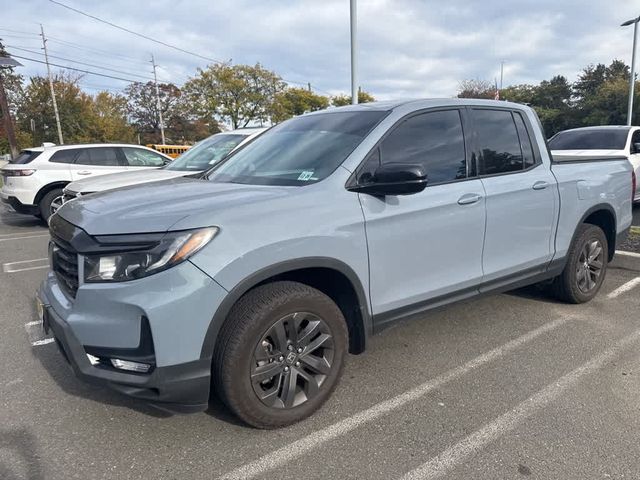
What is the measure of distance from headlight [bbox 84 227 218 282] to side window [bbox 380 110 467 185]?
4.33ft

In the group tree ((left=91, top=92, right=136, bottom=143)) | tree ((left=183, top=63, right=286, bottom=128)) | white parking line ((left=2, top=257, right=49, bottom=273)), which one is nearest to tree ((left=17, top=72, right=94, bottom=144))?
tree ((left=91, top=92, right=136, bottom=143))

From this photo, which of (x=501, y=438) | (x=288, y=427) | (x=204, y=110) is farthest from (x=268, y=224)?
(x=204, y=110)

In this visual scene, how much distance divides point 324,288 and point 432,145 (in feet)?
4.12

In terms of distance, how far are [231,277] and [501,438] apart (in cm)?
166

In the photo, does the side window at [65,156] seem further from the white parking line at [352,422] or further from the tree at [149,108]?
the tree at [149,108]

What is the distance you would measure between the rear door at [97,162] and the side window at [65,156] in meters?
0.08

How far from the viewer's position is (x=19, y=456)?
2422mm

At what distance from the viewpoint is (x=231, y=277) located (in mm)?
2307

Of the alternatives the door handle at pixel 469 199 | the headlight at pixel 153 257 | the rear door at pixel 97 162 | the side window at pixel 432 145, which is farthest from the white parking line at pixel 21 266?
the door handle at pixel 469 199

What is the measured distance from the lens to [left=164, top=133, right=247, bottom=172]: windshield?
712cm

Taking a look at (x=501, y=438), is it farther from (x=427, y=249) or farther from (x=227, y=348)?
(x=227, y=348)

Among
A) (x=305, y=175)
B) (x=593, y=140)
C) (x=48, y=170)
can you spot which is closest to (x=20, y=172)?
(x=48, y=170)

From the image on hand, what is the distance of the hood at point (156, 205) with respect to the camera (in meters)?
2.33

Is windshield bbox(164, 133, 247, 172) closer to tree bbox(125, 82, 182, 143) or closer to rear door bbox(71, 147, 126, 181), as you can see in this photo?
rear door bbox(71, 147, 126, 181)
